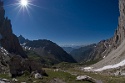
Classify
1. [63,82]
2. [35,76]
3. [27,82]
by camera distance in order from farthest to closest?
[35,76] < [63,82] < [27,82]

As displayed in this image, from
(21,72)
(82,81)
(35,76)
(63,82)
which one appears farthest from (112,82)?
(21,72)

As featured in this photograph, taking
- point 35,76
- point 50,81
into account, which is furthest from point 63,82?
point 35,76

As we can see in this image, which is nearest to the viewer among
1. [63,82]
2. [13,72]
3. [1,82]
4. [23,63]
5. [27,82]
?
[1,82]

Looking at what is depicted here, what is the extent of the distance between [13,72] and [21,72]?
1.94 m

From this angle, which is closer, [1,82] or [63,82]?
[1,82]

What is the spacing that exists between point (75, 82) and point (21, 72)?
17.3 meters

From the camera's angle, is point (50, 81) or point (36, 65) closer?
point (50, 81)

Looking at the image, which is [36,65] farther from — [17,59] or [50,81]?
[50,81]

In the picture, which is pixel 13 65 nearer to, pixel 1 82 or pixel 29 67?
pixel 29 67

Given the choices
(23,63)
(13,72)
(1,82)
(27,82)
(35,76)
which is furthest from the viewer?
(23,63)

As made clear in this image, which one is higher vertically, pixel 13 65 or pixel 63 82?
pixel 13 65

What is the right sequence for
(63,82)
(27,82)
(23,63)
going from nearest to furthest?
(27,82)
(63,82)
(23,63)

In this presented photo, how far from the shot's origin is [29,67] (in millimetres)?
65562

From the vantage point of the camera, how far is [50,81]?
49.0 m
